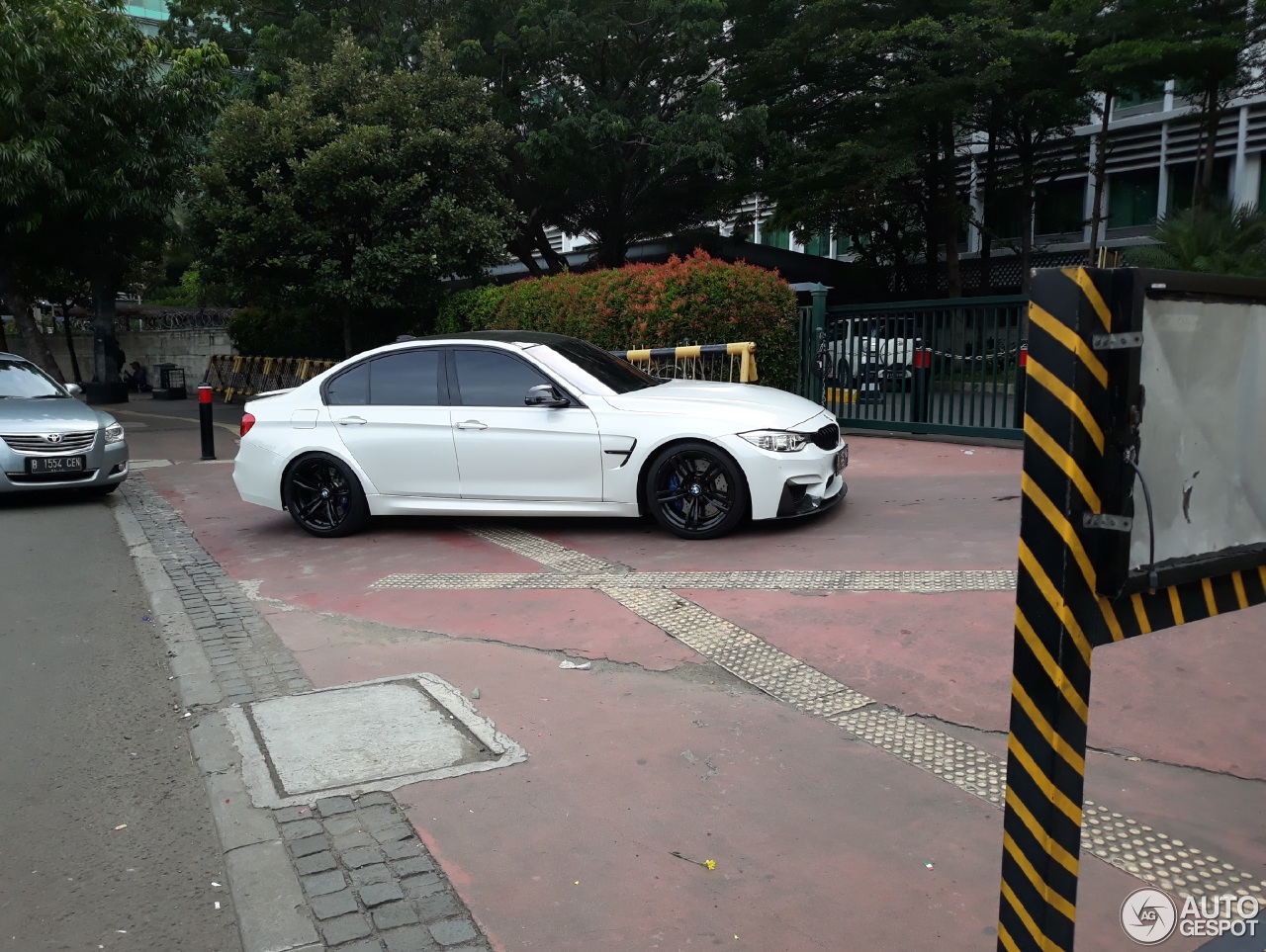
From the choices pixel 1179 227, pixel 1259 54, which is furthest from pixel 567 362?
pixel 1259 54

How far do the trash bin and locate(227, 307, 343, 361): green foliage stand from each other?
2294 millimetres

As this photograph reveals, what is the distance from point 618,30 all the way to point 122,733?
769 inches

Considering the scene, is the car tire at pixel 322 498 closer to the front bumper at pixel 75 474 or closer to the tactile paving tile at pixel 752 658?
the front bumper at pixel 75 474


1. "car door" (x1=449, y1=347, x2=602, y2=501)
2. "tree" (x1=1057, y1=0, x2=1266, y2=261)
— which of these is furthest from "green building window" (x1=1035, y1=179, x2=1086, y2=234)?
"car door" (x1=449, y1=347, x2=602, y2=501)

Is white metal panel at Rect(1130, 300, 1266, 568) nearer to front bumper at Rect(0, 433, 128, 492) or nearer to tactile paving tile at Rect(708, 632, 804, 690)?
tactile paving tile at Rect(708, 632, 804, 690)

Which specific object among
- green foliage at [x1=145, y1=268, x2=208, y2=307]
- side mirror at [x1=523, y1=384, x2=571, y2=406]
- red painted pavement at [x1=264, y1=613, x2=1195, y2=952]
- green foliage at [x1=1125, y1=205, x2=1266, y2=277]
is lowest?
red painted pavement at [x1=264, y1=613, x2=1195, y2=952]

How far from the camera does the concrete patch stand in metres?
4.11

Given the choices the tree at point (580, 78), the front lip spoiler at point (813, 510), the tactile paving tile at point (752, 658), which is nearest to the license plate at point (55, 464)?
the front lip spoiler at point (813, 510)

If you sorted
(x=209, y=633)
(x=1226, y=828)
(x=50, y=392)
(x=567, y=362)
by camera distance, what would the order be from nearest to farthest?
1. (x=1226, y=828)
2. (x=209, y=633)
3. (x=567, y=362)
4. (x=50, y=392)

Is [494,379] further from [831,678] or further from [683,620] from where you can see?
[831,678]

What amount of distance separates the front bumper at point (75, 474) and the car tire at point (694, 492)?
630 centimetres

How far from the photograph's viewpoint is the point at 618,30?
21359 millimetres

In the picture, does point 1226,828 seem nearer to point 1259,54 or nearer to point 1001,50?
point 1001,50

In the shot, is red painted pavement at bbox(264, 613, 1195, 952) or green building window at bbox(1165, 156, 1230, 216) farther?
green building window at bbox(1165, 156, 1230, 216)
